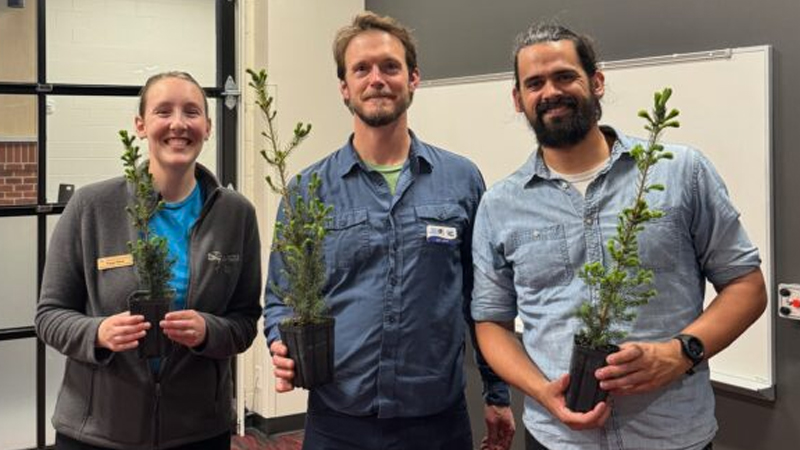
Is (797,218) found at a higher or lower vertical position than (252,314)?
higher

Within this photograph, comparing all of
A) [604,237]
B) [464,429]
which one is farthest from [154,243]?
[604,237]

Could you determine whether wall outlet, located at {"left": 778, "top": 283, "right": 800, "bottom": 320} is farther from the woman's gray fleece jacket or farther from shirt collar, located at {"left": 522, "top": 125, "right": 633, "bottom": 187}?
the woman's gray fleece jacket

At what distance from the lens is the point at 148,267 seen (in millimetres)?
1778

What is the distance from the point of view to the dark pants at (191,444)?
6.14 ft

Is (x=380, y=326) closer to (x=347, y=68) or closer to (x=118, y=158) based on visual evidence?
(x=347, y=68)

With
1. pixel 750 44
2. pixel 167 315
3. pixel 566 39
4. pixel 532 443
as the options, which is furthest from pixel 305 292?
pixel 750 44

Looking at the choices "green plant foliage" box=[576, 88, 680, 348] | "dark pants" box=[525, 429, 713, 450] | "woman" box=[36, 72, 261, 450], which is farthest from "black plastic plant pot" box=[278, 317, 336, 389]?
"green plant foliage" box=[576, 88, 680, 348]

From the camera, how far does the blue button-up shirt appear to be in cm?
187

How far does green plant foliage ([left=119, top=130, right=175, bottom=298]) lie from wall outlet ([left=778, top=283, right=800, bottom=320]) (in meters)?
2.08

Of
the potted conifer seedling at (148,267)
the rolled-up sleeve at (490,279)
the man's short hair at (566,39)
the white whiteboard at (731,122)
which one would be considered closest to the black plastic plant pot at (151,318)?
the potted conifer seedling at (148,267)

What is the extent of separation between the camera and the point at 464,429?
77.1 inches

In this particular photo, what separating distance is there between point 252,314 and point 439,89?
7.87 feet

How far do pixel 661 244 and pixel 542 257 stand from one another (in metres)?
0.25

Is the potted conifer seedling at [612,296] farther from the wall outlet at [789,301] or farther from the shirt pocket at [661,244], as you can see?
the wall outlet at [789,301]
